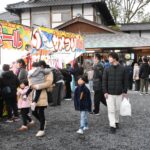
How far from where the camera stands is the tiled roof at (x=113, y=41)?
24.7 meters

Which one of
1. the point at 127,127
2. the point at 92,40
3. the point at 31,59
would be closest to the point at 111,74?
the point at 127,127

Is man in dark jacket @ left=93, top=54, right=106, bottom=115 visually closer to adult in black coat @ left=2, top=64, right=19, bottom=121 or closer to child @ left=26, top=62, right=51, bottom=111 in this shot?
adult in black coat @ left=2, top=64, right=19, bottom=121

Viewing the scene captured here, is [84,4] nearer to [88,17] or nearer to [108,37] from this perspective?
[88,17]

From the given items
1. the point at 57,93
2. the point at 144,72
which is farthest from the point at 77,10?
the point at 57,93

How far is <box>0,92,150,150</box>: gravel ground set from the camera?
20.7 feet

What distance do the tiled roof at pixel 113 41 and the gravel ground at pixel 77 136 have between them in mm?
15475

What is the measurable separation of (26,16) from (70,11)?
4095mm

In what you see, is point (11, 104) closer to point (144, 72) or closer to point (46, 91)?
point (46, 91)

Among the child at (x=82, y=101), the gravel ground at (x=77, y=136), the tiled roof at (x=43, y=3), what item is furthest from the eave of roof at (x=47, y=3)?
the child at (x=82, y=101)

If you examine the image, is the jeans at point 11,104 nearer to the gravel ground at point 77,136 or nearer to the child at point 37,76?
the gravel ground at point 77,136

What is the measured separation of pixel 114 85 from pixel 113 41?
1845 cm

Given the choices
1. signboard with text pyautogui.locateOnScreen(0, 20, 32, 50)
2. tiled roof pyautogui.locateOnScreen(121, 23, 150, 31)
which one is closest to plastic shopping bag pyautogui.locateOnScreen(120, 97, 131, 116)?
signboard with text pyautogui.locateOnScreen(0, 20, 32, 50)

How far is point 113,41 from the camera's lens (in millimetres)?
25375

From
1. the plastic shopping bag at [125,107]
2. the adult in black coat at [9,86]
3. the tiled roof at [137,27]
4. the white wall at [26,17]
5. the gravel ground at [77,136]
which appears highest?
the white wall at [26,17]
